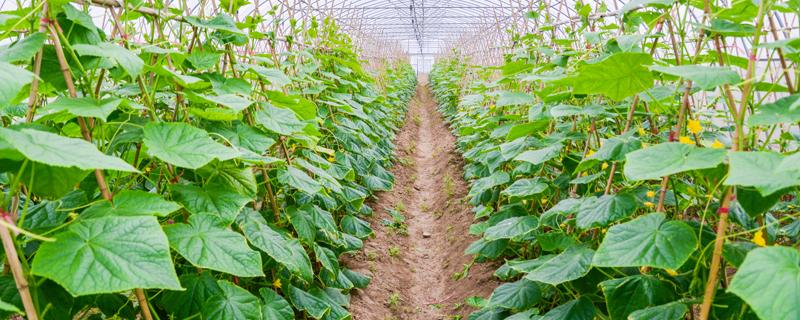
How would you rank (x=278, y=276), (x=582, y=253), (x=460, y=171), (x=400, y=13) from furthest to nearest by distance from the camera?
(x=400, y=13) → (x=460, y=171) → (x=278, y=276) → (x=582, y=253)

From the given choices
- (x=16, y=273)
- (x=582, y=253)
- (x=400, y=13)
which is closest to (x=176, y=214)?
(x=16, y=273)

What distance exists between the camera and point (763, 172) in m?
1.14

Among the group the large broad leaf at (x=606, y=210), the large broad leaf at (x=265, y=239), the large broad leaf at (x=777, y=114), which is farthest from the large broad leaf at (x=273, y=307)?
the large broad leaf at (x=777, y=114)

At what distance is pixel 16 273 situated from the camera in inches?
42.8

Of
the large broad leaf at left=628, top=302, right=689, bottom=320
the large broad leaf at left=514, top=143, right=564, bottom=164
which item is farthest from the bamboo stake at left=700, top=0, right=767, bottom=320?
the large broad leaf at left=514, top=143, right=564, bottom=164

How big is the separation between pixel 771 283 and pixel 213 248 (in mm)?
1302

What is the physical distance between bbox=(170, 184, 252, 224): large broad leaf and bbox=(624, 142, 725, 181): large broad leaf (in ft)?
3.88

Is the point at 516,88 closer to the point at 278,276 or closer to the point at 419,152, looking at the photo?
the point at 278,276

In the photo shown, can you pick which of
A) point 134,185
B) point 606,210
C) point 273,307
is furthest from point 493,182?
point 134,185

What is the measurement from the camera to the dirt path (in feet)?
12.0

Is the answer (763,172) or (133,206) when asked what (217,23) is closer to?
(133,206)

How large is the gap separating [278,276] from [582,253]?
53.2 inches

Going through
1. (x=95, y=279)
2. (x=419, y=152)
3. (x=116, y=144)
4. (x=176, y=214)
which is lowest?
(x=419, y=152)

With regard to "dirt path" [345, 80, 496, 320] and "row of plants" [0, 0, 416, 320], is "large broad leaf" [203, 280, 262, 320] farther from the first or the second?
"dirt path" [345, 80, 496, 320]
